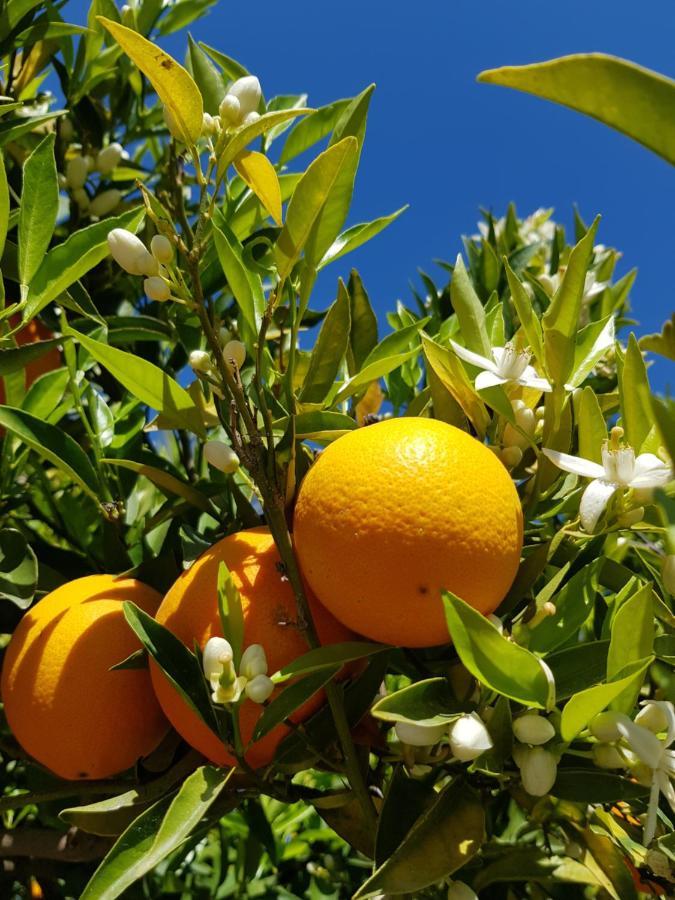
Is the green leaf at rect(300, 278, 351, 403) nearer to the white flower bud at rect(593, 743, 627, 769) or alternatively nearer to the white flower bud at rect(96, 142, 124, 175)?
the white flower bud at rect(593, 743, 627, 769)

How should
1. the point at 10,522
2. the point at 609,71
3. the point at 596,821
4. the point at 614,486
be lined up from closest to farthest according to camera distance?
the point at 609,71 < the point at 614,486 < the point at 596,821 < the point at 10,522

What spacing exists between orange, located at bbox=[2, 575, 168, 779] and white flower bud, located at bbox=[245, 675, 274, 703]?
0.24m

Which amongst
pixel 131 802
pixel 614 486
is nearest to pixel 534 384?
pixel 614 486

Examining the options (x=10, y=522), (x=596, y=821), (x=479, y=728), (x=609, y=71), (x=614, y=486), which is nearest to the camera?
(x=609, y=71)

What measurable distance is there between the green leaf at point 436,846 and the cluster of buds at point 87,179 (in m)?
1.33

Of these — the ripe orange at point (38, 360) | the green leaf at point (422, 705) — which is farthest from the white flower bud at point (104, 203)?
the green leaf at point (422, 705)

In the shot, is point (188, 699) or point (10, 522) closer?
point (188, 699)

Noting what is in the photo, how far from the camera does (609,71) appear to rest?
0.50 m

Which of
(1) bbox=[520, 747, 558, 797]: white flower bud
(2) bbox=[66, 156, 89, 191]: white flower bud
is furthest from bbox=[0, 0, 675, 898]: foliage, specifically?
(2) bbox=[66, 156, 89, 191]: white flower bud

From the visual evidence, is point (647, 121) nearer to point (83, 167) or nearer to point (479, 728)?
point (479, 728)

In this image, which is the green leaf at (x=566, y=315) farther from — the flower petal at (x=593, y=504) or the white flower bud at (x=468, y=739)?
the white flower bud at (x=468, y=739)

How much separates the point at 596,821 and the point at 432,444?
0.58m

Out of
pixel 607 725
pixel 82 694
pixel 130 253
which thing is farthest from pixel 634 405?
pixel 82 694

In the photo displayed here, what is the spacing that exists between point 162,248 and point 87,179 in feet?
3.19
